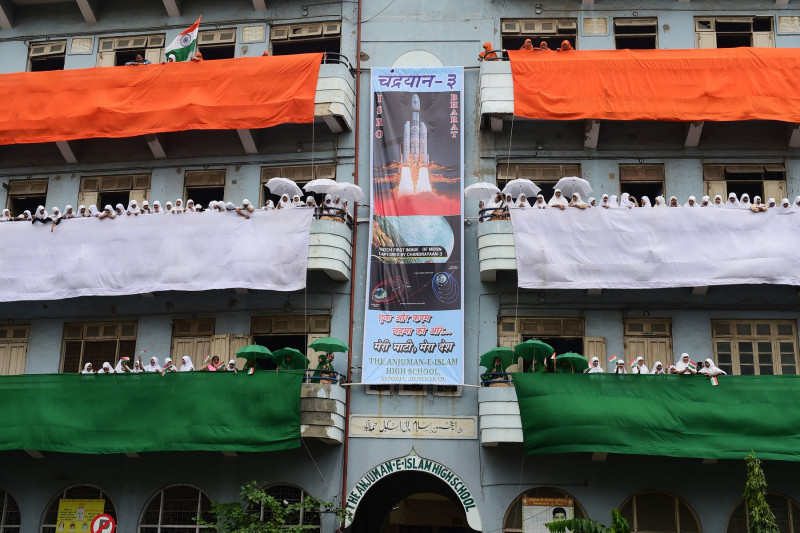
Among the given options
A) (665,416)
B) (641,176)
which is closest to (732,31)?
(641,176)

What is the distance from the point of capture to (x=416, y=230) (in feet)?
71.3

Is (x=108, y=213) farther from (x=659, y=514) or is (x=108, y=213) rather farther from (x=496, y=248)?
(x=659, y=514)

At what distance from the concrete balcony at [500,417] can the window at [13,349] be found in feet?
37.8

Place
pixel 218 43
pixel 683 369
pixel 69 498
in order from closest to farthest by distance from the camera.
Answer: pixel 683 369
pixel 69 498
pixel 218 43

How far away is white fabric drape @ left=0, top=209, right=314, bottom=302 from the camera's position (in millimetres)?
Answer: 21094

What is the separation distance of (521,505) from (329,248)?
279 inches

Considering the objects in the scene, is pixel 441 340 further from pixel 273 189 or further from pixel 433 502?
pixel 433 502

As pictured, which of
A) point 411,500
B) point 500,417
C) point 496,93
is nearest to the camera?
point 500,417

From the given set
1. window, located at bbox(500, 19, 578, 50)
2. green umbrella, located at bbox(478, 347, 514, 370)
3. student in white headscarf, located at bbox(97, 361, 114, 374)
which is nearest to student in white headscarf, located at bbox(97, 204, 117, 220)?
student in white headscarf, located at bbox(97, 361, 114, 374)

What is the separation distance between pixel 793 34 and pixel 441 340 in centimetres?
1196

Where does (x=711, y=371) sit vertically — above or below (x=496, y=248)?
below

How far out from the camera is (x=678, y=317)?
69.7 ft

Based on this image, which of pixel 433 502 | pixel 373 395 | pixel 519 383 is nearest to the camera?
pixel 519 383

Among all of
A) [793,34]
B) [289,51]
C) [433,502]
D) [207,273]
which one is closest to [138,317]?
[207,273]
